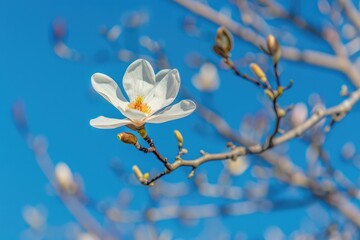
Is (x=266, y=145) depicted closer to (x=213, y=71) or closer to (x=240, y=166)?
(x=240, y=166)

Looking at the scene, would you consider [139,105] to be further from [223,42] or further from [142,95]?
[223,42]

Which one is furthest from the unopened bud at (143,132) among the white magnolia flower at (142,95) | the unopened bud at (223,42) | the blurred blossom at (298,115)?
the blurred blossom at (298,115)

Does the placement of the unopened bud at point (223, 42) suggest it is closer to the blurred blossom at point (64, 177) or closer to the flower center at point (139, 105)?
the flower center at point (139, 105)

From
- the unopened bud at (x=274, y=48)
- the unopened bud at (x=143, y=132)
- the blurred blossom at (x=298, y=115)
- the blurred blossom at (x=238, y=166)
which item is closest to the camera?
the unopened bud at (x=143, y=132)

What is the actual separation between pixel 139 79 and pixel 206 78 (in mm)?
1765

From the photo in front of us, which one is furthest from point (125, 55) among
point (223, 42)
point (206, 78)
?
point (223, 42)

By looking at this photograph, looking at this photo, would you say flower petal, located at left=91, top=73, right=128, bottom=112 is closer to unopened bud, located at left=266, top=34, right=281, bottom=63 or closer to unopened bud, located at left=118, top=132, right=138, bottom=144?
unopened bud, located at left=118, top=132, right=138, bottom=144

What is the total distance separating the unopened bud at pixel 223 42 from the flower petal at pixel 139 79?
0.49ft

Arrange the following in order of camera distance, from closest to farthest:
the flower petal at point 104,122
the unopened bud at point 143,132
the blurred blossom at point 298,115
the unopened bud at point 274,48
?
1. the flower petal at point 104,122
2. the unopened bud at point 143,132
3. the unopened bud at point 274,48
4. the blurred blossom at point 298,115

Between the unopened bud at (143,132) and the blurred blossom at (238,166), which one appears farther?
the blurred blossom at (238,166)

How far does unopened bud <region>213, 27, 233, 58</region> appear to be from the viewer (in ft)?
3.13

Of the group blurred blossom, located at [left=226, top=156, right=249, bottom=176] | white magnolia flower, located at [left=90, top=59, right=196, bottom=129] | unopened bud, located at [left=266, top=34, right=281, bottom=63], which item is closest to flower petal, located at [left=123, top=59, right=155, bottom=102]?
white magnolia flower, located at [left=90, top=59, right=196, bottom=129]

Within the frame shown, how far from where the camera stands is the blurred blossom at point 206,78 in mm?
2551

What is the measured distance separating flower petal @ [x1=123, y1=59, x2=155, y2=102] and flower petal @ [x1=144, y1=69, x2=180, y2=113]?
1 centimetres
